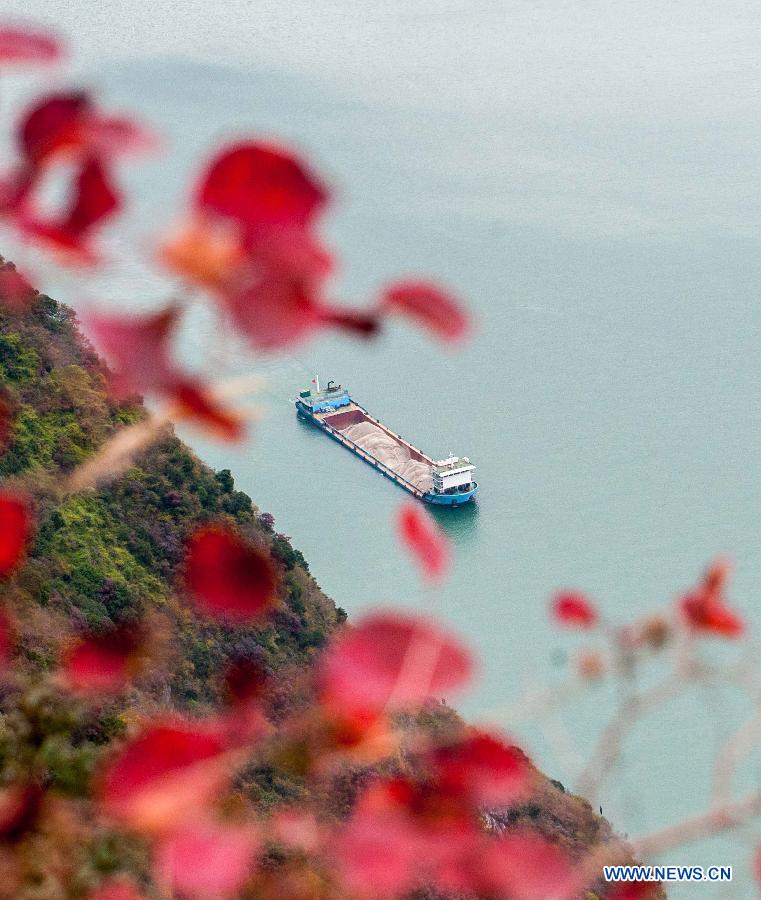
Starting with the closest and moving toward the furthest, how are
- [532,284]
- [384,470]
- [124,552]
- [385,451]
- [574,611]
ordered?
1. [574,611]
2. [124,552]
3. [384,470]
4. [385,451]
5. [532,284]

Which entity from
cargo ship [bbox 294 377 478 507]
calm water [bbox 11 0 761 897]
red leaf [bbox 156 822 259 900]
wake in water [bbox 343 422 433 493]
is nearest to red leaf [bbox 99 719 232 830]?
red leaf [bbox 156 822 259 900]

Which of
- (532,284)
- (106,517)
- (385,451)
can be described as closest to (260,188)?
(106,517)

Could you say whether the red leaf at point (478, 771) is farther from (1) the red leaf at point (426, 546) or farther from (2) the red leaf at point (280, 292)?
(2) the red leaf at point (280, 292)

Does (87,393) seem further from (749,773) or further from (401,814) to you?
(401,814)

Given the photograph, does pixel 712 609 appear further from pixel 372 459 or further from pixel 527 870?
pixel 372 459

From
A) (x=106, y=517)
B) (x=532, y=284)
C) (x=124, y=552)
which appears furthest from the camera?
(x=532, y=284)

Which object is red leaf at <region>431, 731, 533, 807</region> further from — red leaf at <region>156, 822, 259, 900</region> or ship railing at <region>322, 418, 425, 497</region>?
ship railing at <region>322, 418, 425, 497</region>

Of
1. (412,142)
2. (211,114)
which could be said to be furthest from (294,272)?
(412,142)
